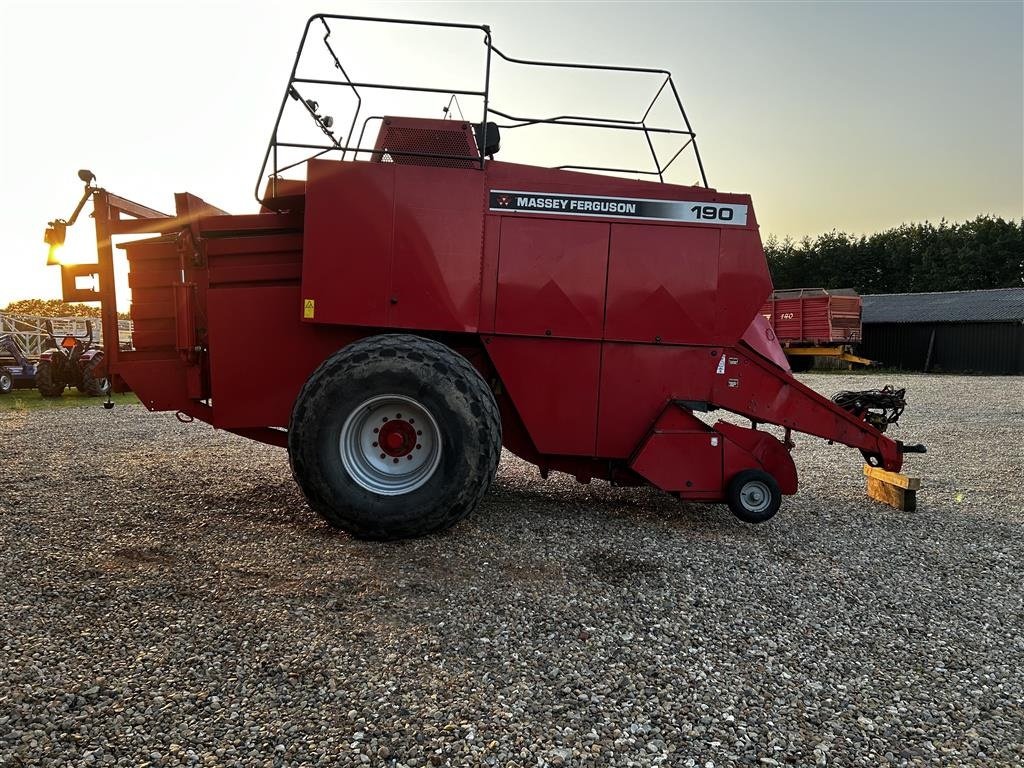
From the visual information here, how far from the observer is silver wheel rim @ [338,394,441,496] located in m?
4.20

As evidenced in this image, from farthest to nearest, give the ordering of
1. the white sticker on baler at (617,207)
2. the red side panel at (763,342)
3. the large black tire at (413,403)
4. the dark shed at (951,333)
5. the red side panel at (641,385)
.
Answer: the dark shed at (951,333)
the red side panel at (763,342)
the red side panel at (641,385)
the white sticker on baler at (617,207)
the large black tire at (413,403)

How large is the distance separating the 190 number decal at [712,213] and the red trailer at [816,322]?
75.9 feet

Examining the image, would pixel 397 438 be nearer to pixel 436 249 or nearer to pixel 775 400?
pixel 436 249

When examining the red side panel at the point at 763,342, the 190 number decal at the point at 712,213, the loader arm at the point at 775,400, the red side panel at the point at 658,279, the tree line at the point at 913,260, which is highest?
the tree line at the point at 913,260

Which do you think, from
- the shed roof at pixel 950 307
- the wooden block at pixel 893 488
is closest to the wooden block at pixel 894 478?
the wooden block at pixel 893 488

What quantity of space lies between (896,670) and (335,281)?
152 inches

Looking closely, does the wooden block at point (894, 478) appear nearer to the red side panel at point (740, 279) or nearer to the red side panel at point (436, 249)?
the red side panel at point (740, 279)

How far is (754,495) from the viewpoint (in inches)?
180

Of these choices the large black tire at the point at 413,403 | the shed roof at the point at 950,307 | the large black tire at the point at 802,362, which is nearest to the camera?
the large black tire at the point at 413,403

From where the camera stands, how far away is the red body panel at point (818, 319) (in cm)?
2652

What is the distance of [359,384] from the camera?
4.05 m

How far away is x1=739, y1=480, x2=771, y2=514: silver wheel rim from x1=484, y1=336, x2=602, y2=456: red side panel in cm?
113

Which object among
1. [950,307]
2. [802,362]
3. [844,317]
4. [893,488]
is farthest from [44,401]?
[950,307]

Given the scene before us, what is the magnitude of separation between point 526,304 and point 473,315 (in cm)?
38
